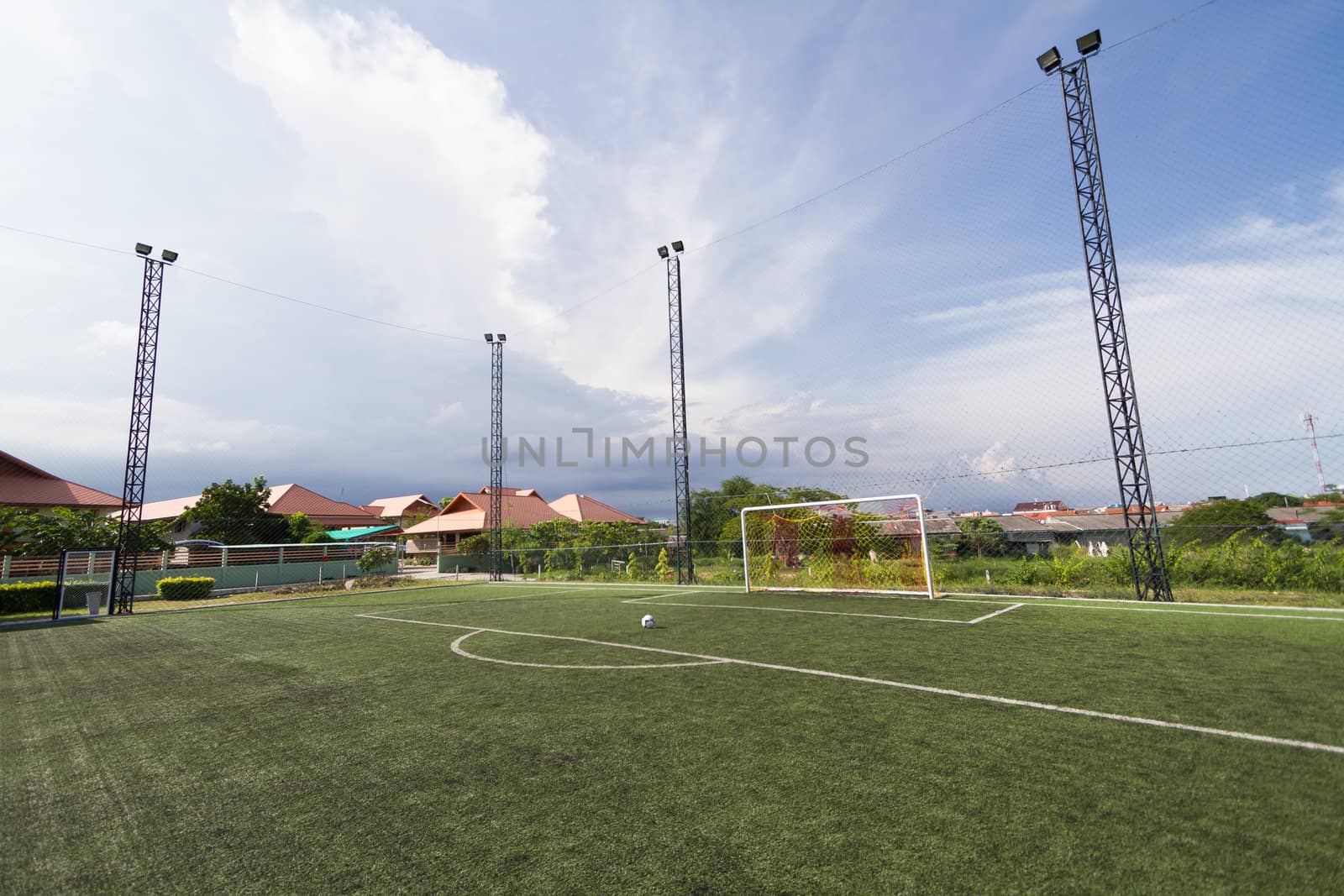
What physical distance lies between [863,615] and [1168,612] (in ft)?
14.0

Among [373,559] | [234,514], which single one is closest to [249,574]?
[373,559]

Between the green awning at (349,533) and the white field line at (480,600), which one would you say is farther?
Result: the green awning at (349,533)

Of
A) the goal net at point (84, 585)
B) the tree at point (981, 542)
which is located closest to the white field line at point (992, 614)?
the tree at point (981, 542)

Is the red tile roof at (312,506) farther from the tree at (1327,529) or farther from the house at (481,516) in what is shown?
the tree at (1327,529)

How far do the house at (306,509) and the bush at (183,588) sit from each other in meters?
18.3

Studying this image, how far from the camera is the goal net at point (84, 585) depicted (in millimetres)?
13573

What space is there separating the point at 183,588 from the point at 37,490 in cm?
1496

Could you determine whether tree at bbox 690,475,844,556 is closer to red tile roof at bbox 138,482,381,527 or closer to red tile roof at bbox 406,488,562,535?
red tile roof at bbox 406,488,562,535

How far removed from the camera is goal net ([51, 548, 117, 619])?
534 inches

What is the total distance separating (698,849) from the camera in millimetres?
2248

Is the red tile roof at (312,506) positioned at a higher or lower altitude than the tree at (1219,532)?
higher

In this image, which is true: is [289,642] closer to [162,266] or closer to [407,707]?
[407,707]

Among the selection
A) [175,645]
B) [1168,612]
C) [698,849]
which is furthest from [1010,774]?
[175,645]

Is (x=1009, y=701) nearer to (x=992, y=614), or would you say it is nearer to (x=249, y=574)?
(x=992, y=614)
